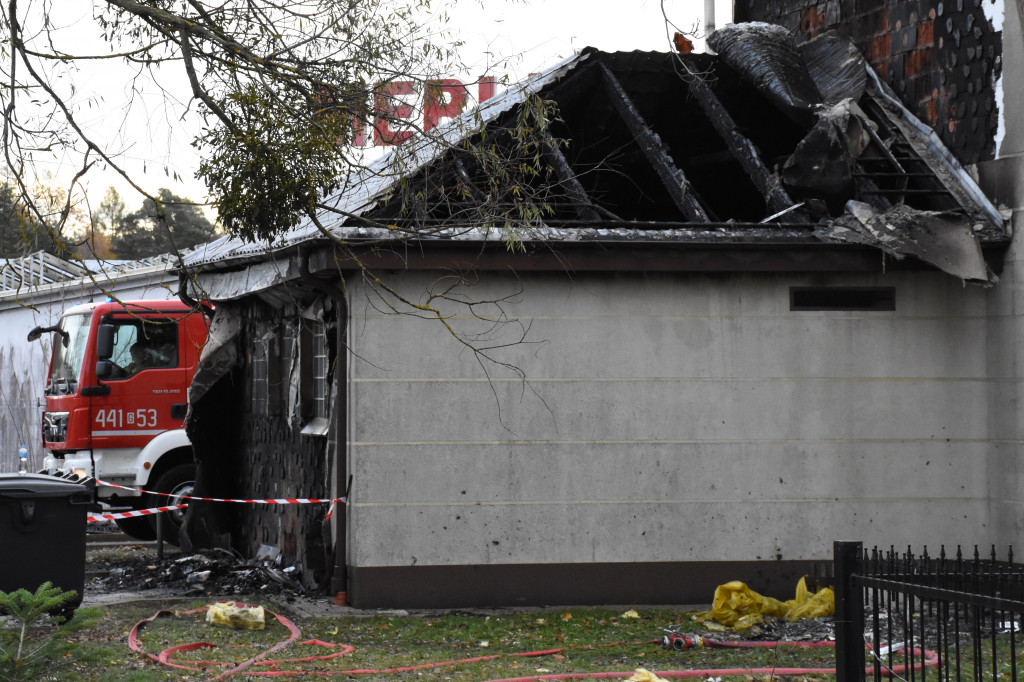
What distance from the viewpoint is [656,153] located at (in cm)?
1058

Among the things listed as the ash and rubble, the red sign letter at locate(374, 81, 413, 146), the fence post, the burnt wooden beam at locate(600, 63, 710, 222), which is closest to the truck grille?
the ash and rubble

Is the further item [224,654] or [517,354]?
[517,354]

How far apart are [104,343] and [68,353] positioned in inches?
34.2

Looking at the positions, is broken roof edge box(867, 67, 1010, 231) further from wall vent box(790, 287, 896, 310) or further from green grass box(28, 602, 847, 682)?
green grass box(28, 602, 847, 682)

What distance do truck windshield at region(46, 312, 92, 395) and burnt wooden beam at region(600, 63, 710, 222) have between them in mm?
7419

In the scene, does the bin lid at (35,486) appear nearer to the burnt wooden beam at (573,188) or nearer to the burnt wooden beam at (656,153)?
the burnt wooden beam at (573,188)

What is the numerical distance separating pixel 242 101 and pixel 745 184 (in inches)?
253

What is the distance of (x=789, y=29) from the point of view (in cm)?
1309

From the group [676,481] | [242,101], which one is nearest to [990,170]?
[676,481]

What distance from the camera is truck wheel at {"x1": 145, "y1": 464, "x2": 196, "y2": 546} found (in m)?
14.4

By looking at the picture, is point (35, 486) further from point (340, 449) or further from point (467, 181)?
point (467, 181)

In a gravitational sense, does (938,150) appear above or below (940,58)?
below

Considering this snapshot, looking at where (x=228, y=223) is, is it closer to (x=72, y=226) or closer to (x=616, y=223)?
(x=72, y=226)

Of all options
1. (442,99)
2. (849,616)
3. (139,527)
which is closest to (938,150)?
(442,99)
